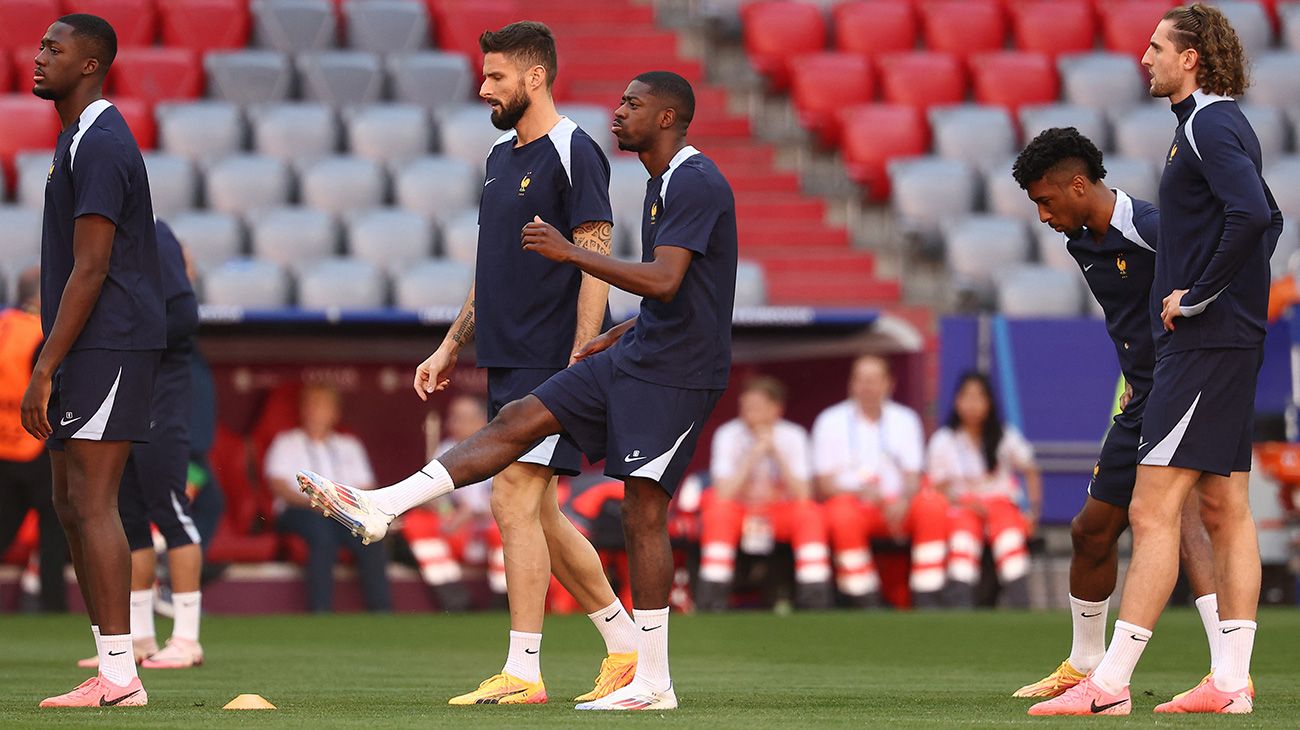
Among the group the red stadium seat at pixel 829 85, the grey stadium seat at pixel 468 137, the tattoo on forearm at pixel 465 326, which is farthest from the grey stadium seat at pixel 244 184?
the tattoo on forearm at pixel 465 326

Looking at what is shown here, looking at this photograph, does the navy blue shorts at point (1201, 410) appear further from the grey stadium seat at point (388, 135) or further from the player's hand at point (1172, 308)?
the grey stadium seat at point (388, 135)

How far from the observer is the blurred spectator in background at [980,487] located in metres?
11.9

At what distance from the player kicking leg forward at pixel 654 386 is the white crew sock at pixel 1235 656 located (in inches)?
62.3

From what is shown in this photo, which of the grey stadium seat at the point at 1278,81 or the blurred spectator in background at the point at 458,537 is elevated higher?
the grey stadium seat at the point at 1278,81

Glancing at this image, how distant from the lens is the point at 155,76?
15109mm

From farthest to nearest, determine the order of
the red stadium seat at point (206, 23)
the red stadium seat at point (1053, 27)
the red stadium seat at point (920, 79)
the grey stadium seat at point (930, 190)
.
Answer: the red stadium seat at point (1053, 27) → the red stadium seat at point (920, 79) → the red stadium seat at point (206, 23) → the grey stadium seat at point (930, 190)

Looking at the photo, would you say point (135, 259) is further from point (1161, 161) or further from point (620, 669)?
point (1161, 161)

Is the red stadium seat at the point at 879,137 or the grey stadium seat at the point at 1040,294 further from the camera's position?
the red stadium seat at the point at 879,137

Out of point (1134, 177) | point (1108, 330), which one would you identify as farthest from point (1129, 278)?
point (1134, 177)

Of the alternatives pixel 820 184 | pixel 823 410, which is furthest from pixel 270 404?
pixel 820 184

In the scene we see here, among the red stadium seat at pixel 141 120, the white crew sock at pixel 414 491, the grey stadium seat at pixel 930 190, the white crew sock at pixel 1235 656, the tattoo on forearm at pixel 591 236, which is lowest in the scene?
the white crew sock at pixel 1235 656

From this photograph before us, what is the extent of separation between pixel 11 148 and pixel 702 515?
612cm

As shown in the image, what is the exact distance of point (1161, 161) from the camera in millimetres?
15266

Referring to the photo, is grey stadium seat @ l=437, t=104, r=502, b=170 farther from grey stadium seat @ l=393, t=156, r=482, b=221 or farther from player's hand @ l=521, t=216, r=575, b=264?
player's hand @ l=521, t=216, r=575, b=264
